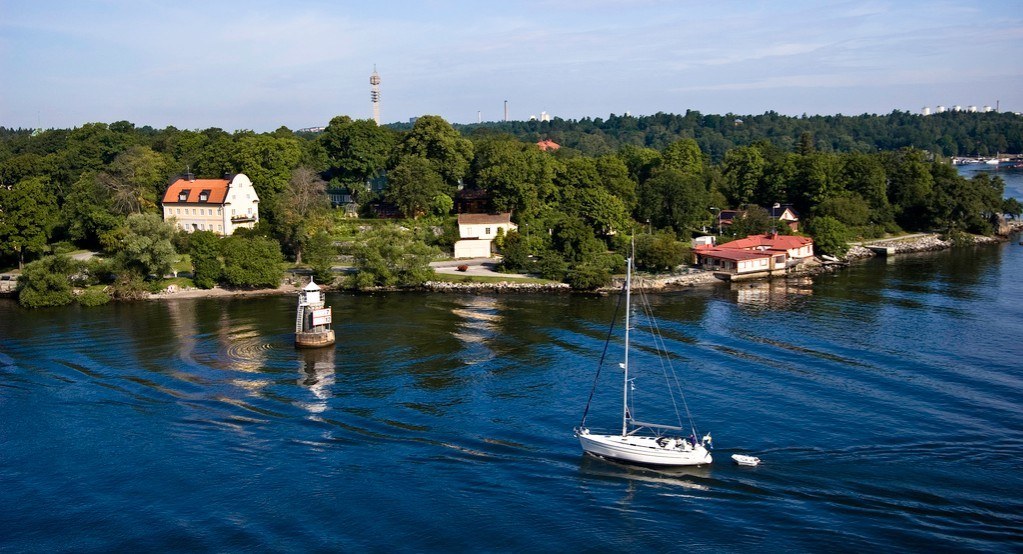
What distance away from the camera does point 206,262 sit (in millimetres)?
44969

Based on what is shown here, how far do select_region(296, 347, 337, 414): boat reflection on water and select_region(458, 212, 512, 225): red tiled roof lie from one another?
889 inches

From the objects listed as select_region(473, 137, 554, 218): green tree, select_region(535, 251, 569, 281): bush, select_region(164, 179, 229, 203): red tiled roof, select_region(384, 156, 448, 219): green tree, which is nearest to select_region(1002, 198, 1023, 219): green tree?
select_region(473, 137, 554, 218): green tree

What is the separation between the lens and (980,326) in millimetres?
34562

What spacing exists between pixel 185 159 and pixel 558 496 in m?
56.2

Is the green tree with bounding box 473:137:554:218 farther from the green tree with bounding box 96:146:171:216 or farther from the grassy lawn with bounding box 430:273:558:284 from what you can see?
the green tree with bounding box 96:146:171:216

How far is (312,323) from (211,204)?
974 inches

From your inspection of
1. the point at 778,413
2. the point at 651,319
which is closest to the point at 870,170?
the point at 651,319

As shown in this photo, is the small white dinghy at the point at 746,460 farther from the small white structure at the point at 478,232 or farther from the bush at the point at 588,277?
the small white structure at the point at 478,232

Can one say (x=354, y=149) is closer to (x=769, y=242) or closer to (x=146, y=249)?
(x=146, y=249)

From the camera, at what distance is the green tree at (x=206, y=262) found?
45.0 metres

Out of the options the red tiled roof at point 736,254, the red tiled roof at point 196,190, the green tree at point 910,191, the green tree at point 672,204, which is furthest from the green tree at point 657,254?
the red tiled roof at point 196,190

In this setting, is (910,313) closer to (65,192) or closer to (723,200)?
(723,200)

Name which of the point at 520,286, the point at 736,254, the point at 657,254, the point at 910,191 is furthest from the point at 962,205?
the point at 520,286

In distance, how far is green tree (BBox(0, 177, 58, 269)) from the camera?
48250 millimetres
